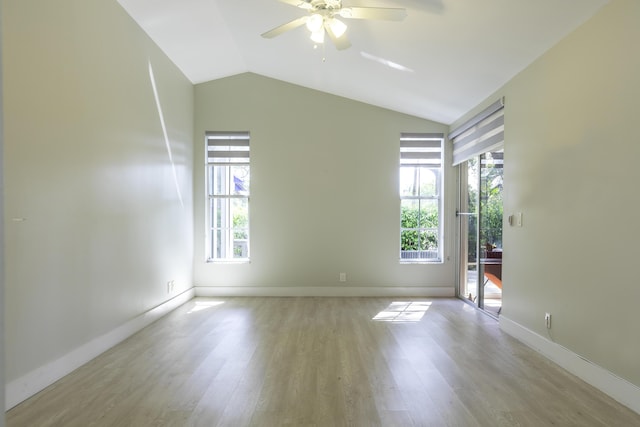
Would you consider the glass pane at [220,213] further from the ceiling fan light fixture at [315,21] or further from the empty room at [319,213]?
the ceiling fan light fixture at [315,21]

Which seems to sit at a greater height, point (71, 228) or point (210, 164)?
point (210, 164)

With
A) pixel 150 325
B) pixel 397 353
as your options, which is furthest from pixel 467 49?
pixel 150 325

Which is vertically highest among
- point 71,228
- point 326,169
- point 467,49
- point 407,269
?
point 467,49

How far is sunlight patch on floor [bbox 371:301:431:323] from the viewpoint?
3.90 m

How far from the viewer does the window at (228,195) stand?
16.6ft

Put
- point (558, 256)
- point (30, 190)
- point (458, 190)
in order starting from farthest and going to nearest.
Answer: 1. point (458, 190)
2. point (558, 256)
3. point (30, 190)

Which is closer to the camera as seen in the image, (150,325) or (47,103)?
(47,103)

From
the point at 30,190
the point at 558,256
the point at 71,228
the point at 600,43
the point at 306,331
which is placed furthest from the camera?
the point at 306,331

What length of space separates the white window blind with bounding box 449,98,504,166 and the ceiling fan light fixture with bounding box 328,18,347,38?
80.3 inches

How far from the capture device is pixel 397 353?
292 centimetres

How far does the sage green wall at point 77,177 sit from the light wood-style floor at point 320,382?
47 centimetres

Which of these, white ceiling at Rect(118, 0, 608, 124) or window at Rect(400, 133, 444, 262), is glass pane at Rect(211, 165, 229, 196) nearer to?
white ceiling at Rect(118, 0, 608, 124)

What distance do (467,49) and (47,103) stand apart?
349cm

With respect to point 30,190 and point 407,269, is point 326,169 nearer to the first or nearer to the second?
point 407,269
